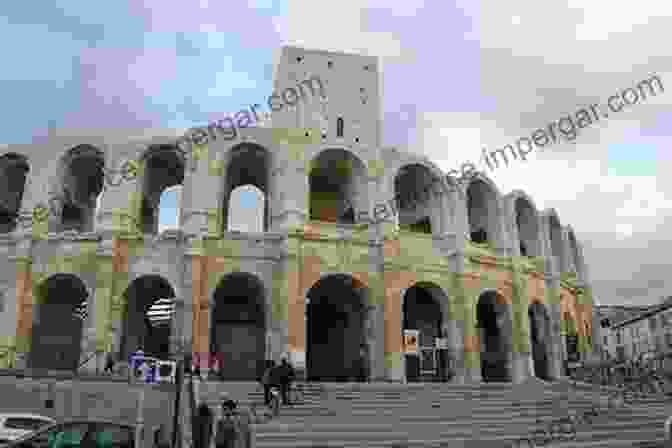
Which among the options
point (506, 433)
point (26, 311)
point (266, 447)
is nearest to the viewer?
point (266, 447)

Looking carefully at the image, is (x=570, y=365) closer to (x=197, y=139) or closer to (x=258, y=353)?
(x=258, y=353)

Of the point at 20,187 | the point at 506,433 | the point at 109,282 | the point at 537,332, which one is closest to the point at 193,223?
the point at 109,282

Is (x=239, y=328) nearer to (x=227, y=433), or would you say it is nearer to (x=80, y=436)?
(x=80, y=436)

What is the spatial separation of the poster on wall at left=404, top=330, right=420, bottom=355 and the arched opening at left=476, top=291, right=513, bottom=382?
18.2 ft

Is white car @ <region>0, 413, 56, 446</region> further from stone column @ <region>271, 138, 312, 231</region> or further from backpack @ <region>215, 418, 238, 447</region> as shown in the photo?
stone column @ <region>271, 138, 312, 231</region>

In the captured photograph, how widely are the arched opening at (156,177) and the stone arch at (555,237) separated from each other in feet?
77.7

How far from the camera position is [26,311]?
24844 mm

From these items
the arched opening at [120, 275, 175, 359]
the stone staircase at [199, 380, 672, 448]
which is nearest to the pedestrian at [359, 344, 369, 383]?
the stone staircase at [199, 380, 672, 448]

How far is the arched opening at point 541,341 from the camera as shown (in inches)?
1298

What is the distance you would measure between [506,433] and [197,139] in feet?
63.4

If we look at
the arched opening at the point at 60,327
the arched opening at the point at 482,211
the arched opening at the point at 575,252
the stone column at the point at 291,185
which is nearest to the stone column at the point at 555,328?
the arched opening at the point at 482,211

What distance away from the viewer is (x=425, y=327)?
32.0 meters

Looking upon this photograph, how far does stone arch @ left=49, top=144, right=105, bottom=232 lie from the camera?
2767cm

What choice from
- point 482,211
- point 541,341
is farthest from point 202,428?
point 541,341
